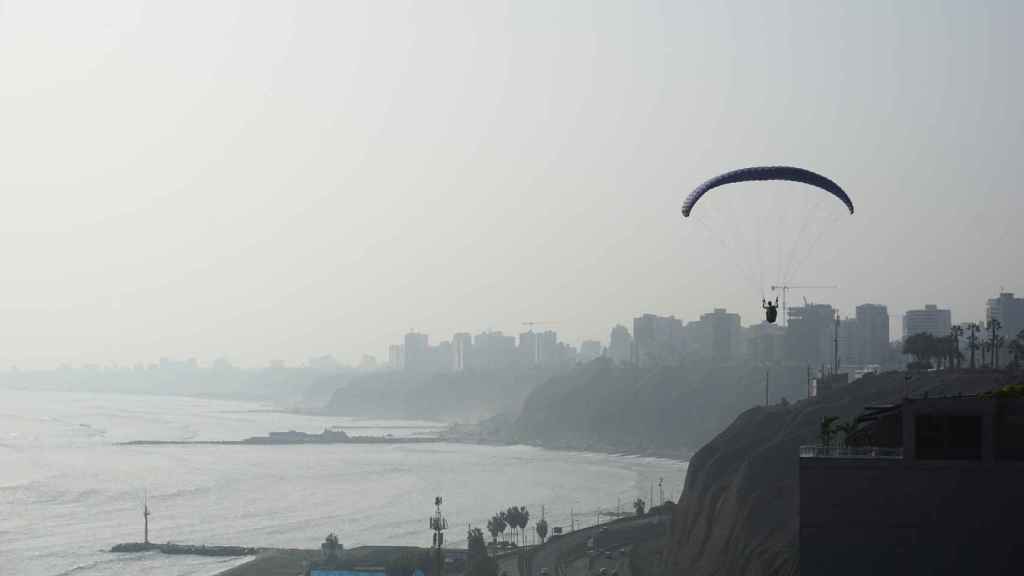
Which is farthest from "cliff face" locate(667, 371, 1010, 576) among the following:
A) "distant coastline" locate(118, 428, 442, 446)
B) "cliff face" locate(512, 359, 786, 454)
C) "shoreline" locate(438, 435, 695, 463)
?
"distant coastline" locate(118, 428, 442, 446)

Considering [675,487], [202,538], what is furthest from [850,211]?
[675,487]

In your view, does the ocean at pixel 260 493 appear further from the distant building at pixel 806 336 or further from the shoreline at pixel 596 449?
the distant building at pixel 806 336

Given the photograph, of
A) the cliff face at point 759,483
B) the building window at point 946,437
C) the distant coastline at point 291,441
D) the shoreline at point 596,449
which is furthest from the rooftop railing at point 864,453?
the distant coastline at point 291,441

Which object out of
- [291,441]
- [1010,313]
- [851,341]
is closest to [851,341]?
[851,341]

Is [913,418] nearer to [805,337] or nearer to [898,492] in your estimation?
[898,492]

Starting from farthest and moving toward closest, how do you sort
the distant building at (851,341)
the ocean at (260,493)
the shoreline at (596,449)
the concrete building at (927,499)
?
the distant building at (851,341) < the shoreline at (596,449) < the ocean at (260,493) < the concrete building at (927,499)

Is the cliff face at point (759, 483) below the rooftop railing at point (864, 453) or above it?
below
